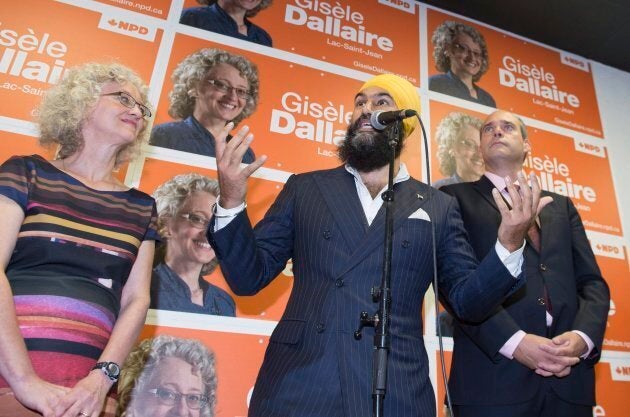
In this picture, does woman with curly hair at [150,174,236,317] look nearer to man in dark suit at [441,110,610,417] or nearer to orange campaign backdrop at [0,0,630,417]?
orange campaign backdrop at [0,0,630,417]

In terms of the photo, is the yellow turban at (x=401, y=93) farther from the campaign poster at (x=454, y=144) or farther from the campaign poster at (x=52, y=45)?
the campaign poster at (x=52, y=45)

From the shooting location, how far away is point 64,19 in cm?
298

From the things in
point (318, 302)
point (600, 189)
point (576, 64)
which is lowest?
point (318, 302)

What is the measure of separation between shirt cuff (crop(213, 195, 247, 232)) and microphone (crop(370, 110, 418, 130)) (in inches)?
22.9

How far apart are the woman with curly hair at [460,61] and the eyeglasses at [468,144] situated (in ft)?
1.38

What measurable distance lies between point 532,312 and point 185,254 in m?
1.80

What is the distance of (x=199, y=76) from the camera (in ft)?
10.1

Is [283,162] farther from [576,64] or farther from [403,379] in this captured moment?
[576,64]

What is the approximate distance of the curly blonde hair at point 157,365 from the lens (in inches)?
94.3

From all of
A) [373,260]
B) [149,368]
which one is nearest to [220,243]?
[373,260]

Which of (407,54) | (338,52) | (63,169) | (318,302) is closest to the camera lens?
(318,302)

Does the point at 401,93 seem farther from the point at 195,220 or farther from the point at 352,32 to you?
the point at 352,32

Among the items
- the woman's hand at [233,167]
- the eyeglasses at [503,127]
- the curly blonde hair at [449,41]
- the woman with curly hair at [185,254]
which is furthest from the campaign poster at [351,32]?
the woman's hand at [233,167]

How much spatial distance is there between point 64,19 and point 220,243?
7.26ft
